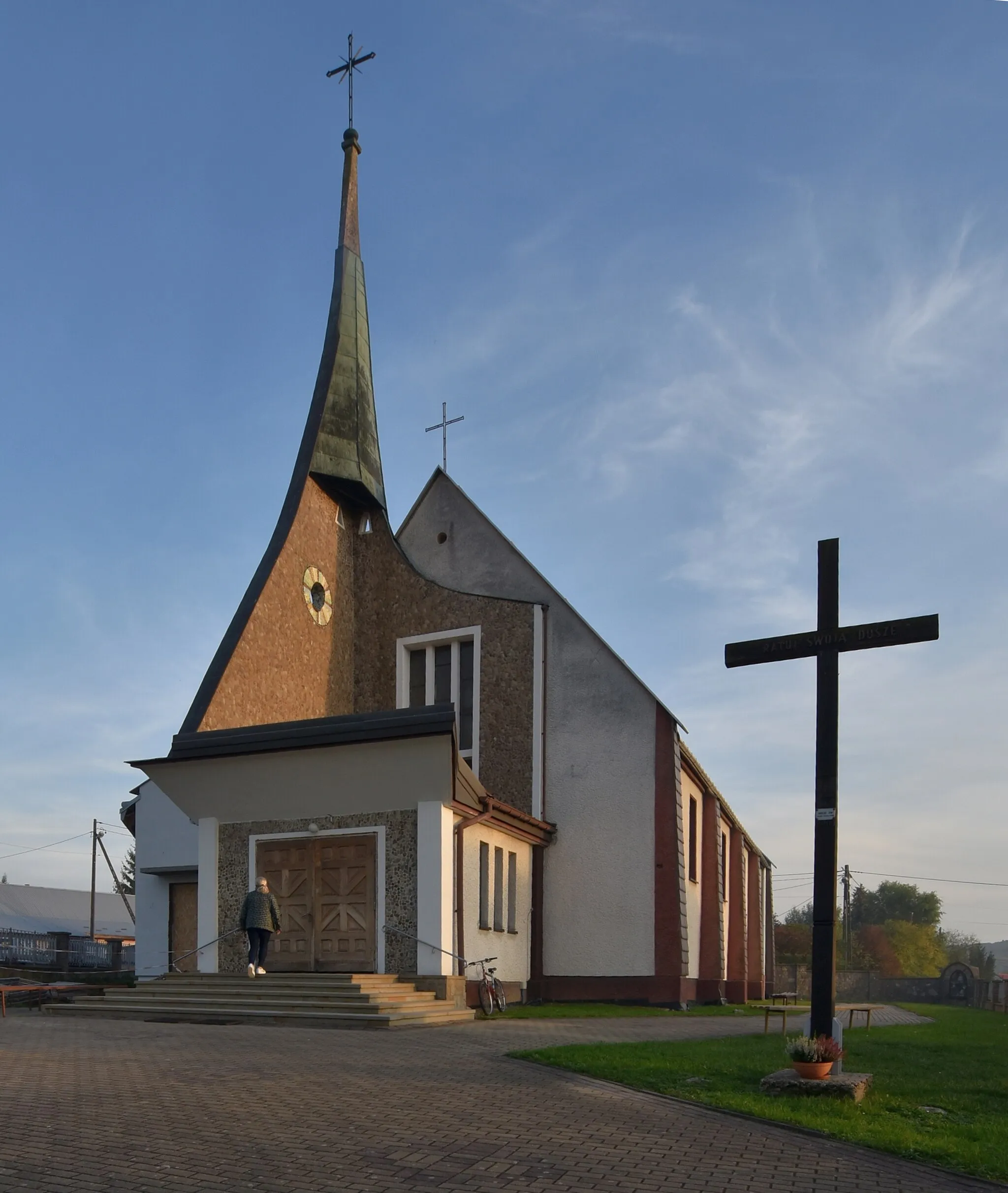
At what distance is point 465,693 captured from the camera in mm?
23391

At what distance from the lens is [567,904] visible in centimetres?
2139

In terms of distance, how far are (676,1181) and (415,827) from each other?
11.0 metres

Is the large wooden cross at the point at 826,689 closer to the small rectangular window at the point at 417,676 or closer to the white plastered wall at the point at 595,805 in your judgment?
the white plastered wall at the point at 595,805

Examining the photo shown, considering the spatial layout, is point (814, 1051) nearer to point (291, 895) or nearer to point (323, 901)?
point (323, 901)

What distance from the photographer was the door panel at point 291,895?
674 inches

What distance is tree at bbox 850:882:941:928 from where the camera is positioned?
102 m

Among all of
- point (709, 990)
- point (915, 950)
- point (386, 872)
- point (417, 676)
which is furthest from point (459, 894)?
point (915, 950)

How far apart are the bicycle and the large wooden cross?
800 centimetres

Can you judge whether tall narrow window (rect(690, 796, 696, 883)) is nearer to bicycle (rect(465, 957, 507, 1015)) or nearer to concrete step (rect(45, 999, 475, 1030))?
bicycle (rect(465, 957, 507, 1015))

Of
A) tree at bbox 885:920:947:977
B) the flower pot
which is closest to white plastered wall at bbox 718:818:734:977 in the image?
the flower pot

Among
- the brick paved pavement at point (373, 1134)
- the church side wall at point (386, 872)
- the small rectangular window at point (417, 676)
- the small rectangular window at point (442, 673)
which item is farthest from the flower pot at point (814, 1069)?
the small rectangular window at point (417, 676)

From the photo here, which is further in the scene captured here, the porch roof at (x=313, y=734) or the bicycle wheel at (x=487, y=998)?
the bicycle wheel at (x=487, y=998)

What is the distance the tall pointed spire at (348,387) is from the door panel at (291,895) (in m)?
9.08

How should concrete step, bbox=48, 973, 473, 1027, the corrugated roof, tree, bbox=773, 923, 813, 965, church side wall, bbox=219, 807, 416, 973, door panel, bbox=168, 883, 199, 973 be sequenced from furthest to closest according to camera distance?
1. tree, bbox=773, 923, 813, 965
2. the corrugated roof
3. door panel, bbox=168, 883, 199, 973
4. church side wall, bbox=219, 807, 416, 973
5. concrete step, bbox=48, 973, 473, 1027
